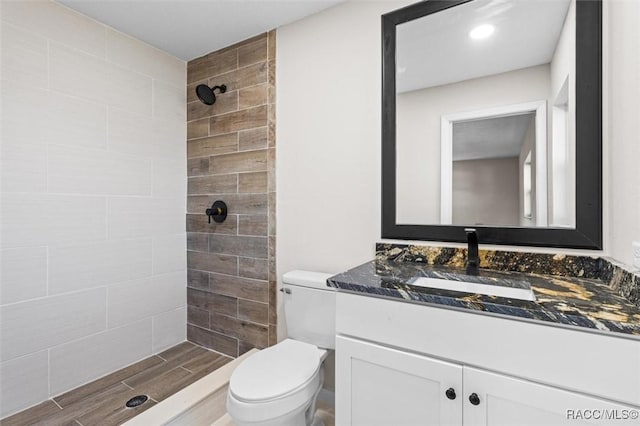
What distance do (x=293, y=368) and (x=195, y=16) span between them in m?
2.08

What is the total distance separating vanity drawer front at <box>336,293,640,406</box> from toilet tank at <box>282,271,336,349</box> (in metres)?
0.50

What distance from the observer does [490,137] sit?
146 cm

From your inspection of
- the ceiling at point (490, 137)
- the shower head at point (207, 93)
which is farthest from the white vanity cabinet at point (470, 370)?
the shower head at point (207, 93)

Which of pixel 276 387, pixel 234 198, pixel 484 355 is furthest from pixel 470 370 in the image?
pixel 234 198

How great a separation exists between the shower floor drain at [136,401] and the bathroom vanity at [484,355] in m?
1.22

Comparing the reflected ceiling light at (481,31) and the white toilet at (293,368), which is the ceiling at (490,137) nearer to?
the reflected ceiling light at (481,31)

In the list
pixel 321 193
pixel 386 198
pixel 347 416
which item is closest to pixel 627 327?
pixel 347 416

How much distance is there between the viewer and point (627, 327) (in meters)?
0.77

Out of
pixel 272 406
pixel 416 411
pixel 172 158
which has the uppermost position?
pixel 172 158

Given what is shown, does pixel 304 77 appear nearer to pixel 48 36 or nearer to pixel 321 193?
pixel 321 193

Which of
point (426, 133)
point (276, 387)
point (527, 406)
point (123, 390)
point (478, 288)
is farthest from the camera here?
point (123, 390)

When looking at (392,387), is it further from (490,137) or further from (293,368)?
(490,137)

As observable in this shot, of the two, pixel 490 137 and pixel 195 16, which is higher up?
pixel 195 16

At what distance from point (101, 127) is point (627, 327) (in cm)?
263
